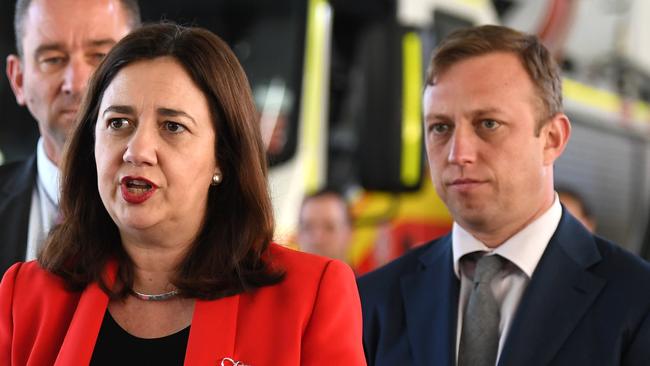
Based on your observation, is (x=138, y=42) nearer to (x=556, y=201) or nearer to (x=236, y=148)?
(x=236, y=148)

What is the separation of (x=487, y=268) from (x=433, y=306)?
0.16 m

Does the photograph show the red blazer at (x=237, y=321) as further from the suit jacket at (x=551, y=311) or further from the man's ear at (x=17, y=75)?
the man's ear at (x=17, y=75)

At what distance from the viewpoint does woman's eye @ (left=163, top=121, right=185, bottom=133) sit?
6.88ft

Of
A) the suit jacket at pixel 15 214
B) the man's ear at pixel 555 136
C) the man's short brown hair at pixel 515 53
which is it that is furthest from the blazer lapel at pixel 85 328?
the man's ear at pixel 555 136

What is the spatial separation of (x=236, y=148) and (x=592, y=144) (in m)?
4.90

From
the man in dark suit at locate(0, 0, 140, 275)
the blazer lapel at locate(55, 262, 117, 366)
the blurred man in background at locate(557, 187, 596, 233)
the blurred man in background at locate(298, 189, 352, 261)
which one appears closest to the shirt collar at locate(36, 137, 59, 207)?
the man in dark suit at locate(0, 0, 140, 275)

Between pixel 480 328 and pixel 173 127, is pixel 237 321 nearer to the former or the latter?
pixel 173 127

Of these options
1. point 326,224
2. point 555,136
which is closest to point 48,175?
point 555,136

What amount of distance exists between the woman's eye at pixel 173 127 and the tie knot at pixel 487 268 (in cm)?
82

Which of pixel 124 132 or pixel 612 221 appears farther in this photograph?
pixel 612 221

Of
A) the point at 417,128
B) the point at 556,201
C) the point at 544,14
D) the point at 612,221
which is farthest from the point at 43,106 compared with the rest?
the point at 612,221

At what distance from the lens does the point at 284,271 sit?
2.19m

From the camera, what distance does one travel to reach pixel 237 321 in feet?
6.96

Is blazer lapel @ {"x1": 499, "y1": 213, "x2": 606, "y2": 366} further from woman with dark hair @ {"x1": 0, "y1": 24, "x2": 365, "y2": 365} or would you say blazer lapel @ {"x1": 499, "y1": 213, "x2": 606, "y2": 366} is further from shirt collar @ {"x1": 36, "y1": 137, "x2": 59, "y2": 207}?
shirt collar @ {"x1": 36, "y1": 137, "x2": 59, "y2": 207}
